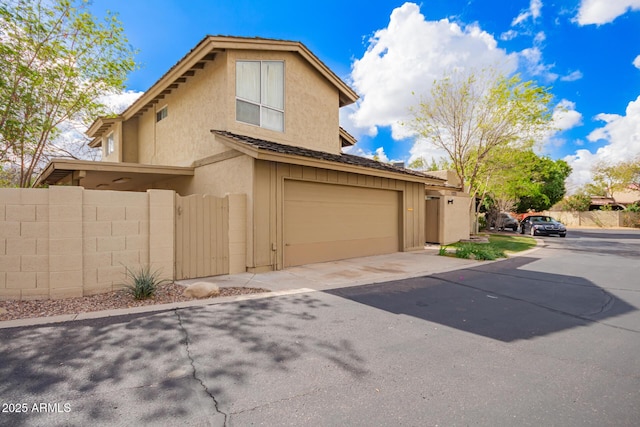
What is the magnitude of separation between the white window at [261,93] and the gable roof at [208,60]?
1.81 ft

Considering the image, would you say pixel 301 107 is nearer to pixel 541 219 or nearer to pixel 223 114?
pixel 223 114

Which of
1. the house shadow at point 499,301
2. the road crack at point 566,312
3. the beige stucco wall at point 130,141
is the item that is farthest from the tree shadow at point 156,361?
the beige stucco wall at point 130,141

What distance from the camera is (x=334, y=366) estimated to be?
11.0 ft

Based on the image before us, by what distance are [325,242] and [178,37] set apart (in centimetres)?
1010

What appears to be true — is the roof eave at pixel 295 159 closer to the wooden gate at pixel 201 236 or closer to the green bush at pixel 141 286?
the wooden gate at pixel 201 236

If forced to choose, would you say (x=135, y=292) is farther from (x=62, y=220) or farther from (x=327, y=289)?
(x=327, y=289)

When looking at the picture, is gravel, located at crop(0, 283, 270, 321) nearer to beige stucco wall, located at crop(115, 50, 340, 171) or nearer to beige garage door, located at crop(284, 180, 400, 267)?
beige garage door, located at crop(284, 180, 400, 267)

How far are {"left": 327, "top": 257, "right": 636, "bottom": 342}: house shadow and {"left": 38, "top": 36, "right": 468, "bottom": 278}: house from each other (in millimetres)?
3191

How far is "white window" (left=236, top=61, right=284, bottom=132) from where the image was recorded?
953 cm

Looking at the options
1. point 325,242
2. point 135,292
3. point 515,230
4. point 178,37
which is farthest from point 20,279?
point 515,230

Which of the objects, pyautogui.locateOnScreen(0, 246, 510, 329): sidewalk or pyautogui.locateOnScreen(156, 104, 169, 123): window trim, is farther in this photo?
pyautogui.locateOnScreen(156, 104, 169, 123): window trim

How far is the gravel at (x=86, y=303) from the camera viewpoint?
16.0ft

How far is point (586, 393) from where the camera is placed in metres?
2.86

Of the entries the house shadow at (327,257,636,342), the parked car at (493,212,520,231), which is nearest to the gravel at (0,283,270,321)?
the house shadow at (327,257,636,342)
